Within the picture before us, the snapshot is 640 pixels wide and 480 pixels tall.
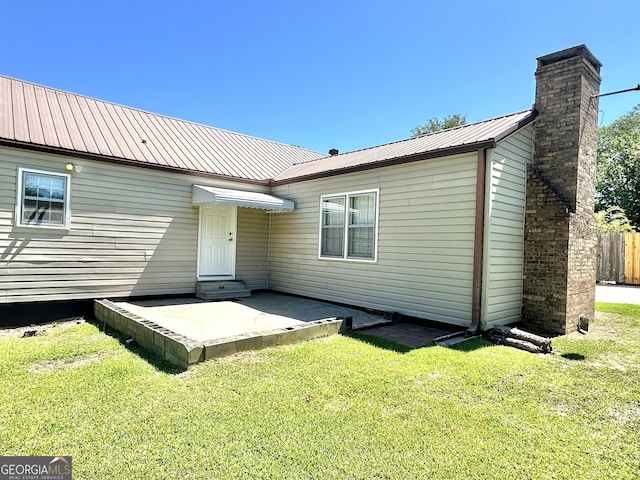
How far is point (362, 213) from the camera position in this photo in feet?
25.7

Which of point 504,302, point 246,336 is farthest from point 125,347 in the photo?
point 504,302

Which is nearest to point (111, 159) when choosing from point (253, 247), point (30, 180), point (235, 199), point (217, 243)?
point (30, 180)

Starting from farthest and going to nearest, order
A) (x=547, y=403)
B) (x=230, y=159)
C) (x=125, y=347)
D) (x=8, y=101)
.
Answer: (x=230, y=159) → (x=8, y=101) → (x=125, y=347) → (x=547, y=403)

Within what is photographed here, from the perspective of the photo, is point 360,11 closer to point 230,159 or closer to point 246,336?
point 230,159

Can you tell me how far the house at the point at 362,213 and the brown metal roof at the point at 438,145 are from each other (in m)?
0.04

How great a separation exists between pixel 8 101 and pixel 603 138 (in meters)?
36.0

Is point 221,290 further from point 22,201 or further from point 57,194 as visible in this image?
point 22,201

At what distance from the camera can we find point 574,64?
6.39m

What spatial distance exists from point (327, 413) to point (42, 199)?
22.0ft

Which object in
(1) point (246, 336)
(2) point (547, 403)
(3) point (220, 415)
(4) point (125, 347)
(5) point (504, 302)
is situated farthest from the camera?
(5) point (504, 302)

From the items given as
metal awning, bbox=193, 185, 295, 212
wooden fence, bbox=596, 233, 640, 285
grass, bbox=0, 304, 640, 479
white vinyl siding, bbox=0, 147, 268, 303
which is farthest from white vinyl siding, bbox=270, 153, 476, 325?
wooden fence, bbox=596, 233, 640, 285

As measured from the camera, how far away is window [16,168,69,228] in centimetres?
654

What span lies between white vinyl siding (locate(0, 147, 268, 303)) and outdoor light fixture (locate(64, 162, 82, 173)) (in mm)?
80

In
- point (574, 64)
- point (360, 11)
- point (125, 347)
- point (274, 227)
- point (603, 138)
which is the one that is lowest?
point (125, 347)
